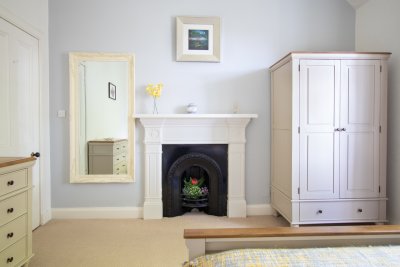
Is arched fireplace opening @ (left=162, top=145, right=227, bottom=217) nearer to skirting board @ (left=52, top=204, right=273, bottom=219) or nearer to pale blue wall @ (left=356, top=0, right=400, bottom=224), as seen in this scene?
skirting board @ (left=52, top=204, right=273, bottom=219)

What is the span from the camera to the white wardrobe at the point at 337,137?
285 cm

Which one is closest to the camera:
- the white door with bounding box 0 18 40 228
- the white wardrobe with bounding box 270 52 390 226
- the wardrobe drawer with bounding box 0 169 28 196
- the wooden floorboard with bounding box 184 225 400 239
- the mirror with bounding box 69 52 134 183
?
the wooden floorboard with bounding box 184 225 400 239

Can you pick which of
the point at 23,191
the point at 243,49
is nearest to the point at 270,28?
the point at 243,49

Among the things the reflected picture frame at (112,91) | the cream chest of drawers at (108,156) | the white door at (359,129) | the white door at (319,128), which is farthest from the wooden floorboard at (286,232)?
the reflected picture frame at (112,91)

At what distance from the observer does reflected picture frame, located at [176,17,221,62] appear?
135 inches

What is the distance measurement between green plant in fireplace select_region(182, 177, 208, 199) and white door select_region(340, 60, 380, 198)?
5.29ft

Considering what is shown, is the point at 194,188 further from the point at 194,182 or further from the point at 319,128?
the point at 319,128

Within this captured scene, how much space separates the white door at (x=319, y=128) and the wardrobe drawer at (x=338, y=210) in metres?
0.10

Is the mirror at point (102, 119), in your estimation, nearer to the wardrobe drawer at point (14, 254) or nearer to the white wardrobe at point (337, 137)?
the wardrobe drawer at point (14, 254)

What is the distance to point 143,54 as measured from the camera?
3455mm

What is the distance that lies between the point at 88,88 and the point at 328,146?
2902 millimetres

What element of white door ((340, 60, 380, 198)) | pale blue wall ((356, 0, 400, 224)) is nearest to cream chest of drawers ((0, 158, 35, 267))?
white door ((340, 60, 380, 198))

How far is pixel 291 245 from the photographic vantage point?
1.35 meters

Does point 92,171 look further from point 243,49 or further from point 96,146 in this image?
point 243,49
